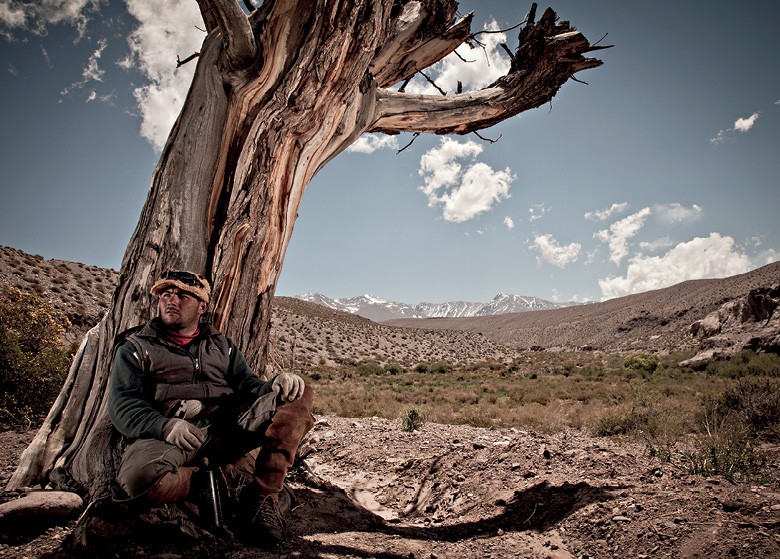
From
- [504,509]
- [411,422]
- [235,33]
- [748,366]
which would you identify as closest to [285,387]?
[504,509]

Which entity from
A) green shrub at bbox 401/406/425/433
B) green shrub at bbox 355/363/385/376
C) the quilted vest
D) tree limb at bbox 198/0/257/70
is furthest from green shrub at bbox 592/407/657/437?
green shrub at bbox 355/363/385/376

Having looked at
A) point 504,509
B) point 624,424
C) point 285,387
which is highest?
point 285,387

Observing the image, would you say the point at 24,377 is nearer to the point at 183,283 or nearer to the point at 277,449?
the point at 183,283

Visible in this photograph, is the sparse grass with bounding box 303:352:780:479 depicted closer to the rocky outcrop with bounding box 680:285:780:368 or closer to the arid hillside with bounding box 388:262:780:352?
the rocky outcrop with bounding box 680:285:780:368

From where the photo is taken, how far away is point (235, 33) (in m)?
2.92

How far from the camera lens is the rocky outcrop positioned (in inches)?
667

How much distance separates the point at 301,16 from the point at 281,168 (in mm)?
1194

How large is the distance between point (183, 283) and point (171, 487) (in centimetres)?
112

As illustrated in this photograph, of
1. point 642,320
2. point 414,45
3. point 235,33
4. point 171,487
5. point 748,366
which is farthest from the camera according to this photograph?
point 642,320

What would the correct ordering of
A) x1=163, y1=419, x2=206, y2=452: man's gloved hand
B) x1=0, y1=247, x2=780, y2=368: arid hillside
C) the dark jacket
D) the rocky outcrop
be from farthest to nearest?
x1=0, y1=247, x2=780, y2=368: arid hillside → the rocky outcrop → the dark jacket → x1=163, y1=419, x2=206, y2=452: man's gloved hand

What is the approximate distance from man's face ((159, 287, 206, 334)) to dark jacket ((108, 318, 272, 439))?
65 mm

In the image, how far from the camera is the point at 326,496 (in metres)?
3.51

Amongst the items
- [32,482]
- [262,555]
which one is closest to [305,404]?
[262,555]

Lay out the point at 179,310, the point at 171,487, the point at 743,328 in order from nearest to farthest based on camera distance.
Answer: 1. the point at 171,487
2. the point at 179,310
3. the point at 743,328
